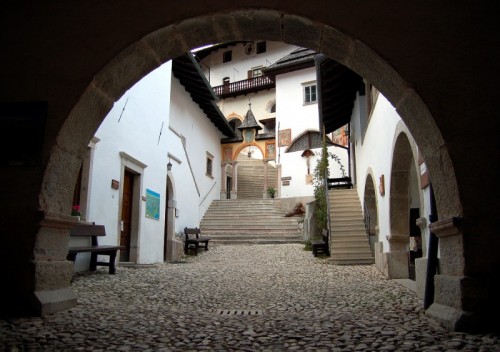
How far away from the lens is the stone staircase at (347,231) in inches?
385

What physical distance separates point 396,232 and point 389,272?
691mm

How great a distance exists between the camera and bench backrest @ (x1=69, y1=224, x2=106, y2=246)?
6.32m

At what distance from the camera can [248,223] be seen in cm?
1673

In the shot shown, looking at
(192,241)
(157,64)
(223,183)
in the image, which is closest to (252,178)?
(223,183)

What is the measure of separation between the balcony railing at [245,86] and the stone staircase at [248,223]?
29.1 feet

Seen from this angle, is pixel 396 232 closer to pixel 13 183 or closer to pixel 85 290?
pixel 85 290

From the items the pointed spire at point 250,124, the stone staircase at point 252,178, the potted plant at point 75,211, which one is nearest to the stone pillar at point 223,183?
the stone staircase at point 252,178

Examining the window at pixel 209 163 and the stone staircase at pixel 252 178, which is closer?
the window at pixel 209 163

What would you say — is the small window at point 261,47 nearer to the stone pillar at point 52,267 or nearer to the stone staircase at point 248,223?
the stone staircase at point 248,223

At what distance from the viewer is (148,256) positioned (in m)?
9.80

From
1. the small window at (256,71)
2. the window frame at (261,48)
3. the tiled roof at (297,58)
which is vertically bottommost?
the tiled roof at (297,58)

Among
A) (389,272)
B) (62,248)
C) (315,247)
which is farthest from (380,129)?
Result: (62,248)

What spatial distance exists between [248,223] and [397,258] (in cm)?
993

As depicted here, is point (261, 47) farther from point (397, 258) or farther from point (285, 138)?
point (397, 258)
